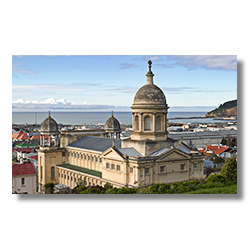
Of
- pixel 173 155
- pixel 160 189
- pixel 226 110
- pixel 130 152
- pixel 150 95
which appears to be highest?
pixel 150 95

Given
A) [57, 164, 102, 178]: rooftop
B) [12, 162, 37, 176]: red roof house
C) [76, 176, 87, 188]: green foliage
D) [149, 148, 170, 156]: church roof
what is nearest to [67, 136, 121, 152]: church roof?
[57, 164, 102, 178]: rooftop

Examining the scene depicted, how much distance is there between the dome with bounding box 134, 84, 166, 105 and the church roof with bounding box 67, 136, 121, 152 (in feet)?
23.6

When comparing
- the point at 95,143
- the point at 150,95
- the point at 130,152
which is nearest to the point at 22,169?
the point at 130,152

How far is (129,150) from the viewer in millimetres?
33344

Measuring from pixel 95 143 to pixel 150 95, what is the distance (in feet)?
40.3

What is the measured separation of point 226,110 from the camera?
3572 cm

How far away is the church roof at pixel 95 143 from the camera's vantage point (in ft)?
131

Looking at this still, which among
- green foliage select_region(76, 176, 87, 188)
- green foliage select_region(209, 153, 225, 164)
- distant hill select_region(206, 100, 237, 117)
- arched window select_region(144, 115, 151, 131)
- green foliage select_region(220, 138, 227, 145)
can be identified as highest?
distant hill select_region(206, 100, 237, 117)

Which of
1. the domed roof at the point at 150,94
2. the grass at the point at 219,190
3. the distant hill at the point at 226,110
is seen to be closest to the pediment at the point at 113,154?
the domed roof at the point at 150,94

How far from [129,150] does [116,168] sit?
209cm

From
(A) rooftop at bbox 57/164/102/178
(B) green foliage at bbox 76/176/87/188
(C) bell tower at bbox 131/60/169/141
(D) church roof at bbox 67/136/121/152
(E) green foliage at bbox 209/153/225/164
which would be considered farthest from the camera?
(E) green foliage at bbox 209/153/225/164

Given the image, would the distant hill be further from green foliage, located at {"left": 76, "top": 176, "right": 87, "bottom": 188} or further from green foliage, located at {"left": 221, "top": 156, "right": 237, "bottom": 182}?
green foliage, located at {"left": 76, "top": 176, "right": 87, "bottom": 188}

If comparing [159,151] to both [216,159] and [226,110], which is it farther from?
[216,159]

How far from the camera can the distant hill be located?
104 feet
